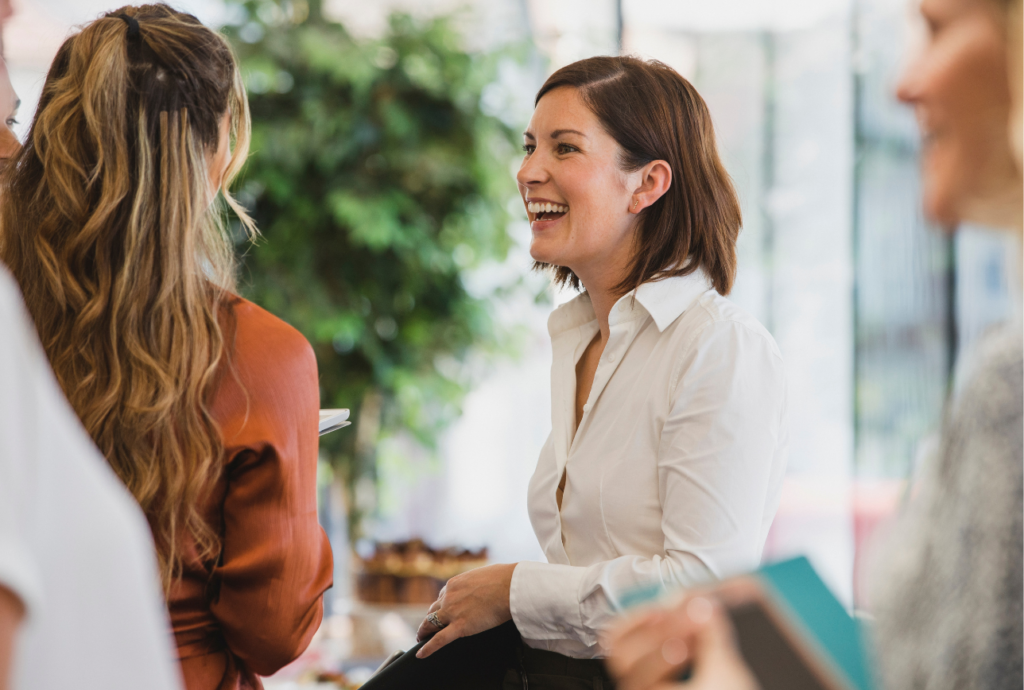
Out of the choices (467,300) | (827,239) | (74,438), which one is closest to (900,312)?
(827,239)

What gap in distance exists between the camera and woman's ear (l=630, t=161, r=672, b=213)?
136cm

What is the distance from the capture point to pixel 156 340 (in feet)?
3.14

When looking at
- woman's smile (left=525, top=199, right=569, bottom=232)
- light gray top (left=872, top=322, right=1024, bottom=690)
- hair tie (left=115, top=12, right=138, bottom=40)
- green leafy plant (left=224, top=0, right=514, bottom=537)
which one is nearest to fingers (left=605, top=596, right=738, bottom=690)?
light gray top (left=872, top=322, right=1024, bottom=690)

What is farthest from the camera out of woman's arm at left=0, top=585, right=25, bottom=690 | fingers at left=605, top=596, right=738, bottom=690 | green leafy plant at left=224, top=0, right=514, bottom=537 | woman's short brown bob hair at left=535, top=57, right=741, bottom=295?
green leafy plant at left=224, top=0, right=514, bottom=537

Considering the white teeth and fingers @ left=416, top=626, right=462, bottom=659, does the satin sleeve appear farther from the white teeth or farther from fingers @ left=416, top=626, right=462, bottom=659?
the white teeth

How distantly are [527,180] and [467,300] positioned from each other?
176cm

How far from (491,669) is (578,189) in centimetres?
76

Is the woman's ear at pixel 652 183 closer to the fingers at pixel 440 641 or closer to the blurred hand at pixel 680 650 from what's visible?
the fingers at pixel 440 641

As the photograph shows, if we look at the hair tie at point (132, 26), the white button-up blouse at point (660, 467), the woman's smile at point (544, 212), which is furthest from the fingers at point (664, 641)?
the woman's smile at point (544, 212)

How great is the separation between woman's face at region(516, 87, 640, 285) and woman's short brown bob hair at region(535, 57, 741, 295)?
0.02 m

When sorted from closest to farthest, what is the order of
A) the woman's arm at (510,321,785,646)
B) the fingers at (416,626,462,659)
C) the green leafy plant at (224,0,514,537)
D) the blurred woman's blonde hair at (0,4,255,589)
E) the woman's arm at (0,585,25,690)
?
the woman's arm at (0,585,25,690), the blurred woman's blonde hair at (0,4,255,589), the woman's arm at (510,321,785,646), the fingers at (416,626,462,659), the green leafy plant at (224,0,514,537)

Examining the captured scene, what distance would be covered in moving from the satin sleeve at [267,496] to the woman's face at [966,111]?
72 cm

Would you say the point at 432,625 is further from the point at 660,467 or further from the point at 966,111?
the point at 966,111

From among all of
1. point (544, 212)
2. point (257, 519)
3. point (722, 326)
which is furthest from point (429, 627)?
point (544, 212)
